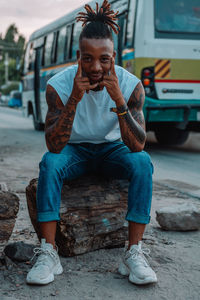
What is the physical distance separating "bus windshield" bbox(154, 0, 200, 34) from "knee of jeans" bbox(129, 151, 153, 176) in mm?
6080

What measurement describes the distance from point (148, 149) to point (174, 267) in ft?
23.4

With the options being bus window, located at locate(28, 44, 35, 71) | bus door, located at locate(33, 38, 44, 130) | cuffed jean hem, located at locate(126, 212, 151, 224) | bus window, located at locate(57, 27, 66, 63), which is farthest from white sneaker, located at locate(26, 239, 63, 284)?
bus window, located at locate(28, 44, 35, 71)

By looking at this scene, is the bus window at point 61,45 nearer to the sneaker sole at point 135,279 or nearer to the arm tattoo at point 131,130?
the arm tattoo at point 131,130

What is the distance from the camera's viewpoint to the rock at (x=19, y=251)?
3.03m

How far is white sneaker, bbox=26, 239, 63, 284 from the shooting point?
270 centimetres

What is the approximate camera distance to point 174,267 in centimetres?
304

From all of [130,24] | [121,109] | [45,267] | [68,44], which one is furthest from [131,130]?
[68,44]

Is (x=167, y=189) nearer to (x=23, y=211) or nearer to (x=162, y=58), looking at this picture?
(x=23, y=211)

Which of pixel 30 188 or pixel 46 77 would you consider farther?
pixel 46 77

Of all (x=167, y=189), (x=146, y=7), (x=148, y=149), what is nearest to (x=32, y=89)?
(x=148, y=149)

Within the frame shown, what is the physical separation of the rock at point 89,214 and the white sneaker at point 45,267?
0.80 feet

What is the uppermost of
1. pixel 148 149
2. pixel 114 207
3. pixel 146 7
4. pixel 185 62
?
pixel 146 7

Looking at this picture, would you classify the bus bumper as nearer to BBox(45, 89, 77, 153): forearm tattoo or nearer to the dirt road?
the dirt road

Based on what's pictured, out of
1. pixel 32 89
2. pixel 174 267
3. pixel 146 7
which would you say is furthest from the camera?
pixel 32 89
